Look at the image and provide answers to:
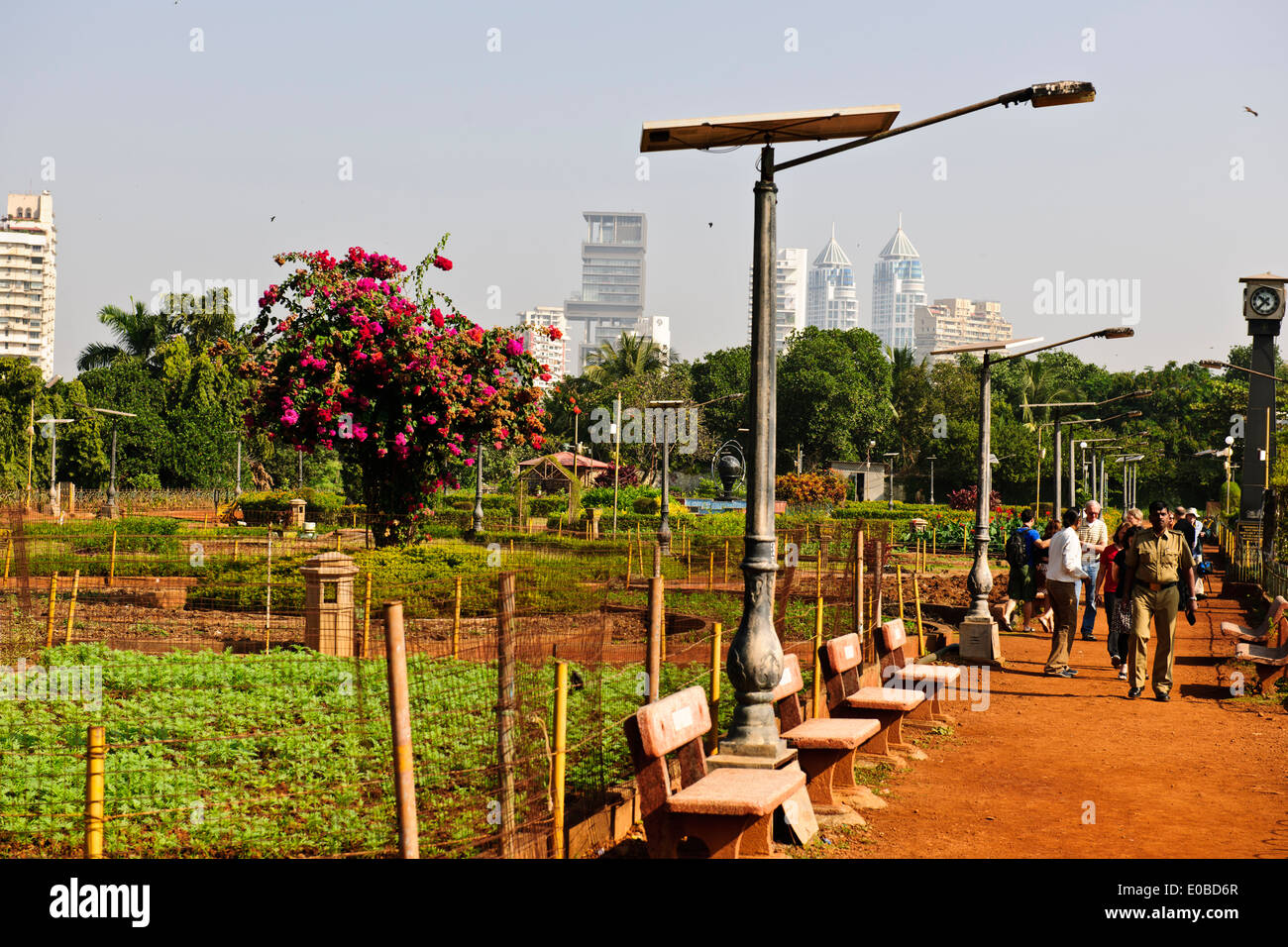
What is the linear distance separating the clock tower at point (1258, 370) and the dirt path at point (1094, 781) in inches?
1441

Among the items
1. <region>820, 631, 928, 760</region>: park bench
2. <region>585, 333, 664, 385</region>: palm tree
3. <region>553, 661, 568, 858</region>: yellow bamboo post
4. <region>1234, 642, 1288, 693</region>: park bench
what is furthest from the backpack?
<region>585, 333, 664, 385</region>: palm tree

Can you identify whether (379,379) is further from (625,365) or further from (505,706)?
(625,365)

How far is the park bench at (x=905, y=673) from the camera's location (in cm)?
1142

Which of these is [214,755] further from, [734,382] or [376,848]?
[734,382]

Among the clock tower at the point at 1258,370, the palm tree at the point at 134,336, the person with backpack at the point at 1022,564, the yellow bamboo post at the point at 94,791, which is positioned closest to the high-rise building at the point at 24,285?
the palm tree at the point at 134,336

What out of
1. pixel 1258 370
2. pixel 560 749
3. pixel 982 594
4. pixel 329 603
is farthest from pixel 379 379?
pixel 1258 370

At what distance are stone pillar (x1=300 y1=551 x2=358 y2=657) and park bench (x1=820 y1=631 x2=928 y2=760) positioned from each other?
671 centimetres

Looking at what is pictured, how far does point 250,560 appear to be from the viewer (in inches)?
798

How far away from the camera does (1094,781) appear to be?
9.44m

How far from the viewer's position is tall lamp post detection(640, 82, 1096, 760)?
7668 mm

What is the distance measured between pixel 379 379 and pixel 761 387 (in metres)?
14.8

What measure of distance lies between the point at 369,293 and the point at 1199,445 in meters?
97.5

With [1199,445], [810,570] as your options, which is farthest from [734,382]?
[810,570]

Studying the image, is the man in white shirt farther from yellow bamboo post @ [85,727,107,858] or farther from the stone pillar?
yellow bamboo post @ [85,727,107,858]
